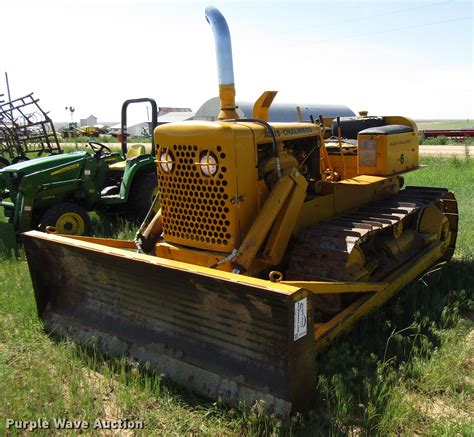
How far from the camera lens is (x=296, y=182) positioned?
3762mm

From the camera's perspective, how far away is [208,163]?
3514 millimetres

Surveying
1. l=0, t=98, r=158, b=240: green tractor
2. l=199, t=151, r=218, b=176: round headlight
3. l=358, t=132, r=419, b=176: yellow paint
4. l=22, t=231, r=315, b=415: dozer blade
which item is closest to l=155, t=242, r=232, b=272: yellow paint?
l=22, t=231, r=315, b=415: dozer blade

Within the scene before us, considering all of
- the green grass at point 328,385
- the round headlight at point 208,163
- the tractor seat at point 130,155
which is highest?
the round headlight at point 208,163

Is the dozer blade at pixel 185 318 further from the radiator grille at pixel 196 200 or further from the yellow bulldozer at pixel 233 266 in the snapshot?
the radiator grille at pixel 196 200

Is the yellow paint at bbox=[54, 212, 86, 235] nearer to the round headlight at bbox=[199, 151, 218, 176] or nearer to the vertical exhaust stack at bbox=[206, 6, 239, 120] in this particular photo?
the vertical exhaust stack at bbox=[206, 6, 239, 120]

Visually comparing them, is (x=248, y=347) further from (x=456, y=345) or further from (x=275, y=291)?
(x=456, y=345)

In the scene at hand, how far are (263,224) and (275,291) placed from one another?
959 mm

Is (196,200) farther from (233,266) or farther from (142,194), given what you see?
(142,194)

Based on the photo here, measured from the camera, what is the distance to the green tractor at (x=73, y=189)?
22.0 ft

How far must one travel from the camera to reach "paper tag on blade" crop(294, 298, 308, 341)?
2.67m

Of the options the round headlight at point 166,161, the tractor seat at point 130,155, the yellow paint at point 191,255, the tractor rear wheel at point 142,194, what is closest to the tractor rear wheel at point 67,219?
the tractor rear wheel at point 142,194

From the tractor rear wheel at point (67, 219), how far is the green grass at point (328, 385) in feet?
7.95

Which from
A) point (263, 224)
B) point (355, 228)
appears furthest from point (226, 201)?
point (355, 228)

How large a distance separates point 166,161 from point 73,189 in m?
3.90
